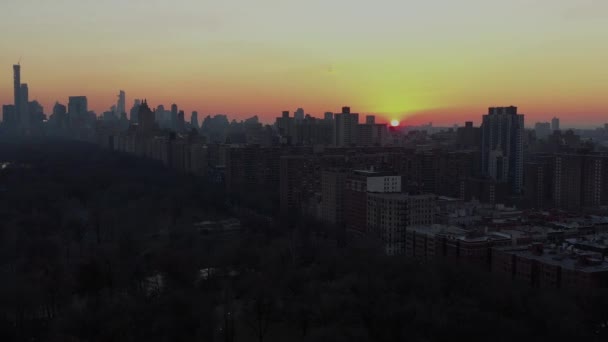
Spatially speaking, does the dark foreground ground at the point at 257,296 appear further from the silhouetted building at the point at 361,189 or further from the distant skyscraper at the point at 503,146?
the distant skyscraper at the point at 503,146

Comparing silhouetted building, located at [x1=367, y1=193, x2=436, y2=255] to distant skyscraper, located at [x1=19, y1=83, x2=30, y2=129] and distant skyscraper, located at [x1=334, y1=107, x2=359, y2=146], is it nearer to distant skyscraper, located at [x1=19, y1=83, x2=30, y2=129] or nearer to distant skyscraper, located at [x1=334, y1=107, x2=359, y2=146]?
distant skyscraper, located at [x1=334, y1=107, x2=359, y2=146]

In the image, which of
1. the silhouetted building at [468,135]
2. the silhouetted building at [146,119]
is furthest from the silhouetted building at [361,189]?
the silhouetted building at [146,119]

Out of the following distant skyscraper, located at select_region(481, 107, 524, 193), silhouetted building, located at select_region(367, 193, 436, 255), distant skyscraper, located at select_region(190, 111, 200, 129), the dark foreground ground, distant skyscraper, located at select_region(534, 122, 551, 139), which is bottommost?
the dark foreground ground

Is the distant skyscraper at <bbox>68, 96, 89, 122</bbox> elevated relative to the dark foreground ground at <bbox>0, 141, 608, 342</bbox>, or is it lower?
elevated

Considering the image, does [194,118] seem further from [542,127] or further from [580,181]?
[580,181]

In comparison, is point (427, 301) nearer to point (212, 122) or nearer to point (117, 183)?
point (117, 183)

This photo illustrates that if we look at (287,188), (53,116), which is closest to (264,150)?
(287,188)

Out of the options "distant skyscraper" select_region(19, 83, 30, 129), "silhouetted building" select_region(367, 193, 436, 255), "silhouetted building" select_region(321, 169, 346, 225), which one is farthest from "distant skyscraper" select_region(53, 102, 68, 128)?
"silhouetted building" select_region(367, 193, 436, 255)
